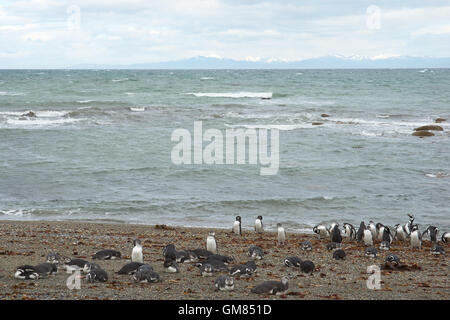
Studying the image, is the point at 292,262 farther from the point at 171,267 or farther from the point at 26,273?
the point at 26,273

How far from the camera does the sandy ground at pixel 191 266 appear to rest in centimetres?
1031

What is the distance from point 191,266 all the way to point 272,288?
106 inches

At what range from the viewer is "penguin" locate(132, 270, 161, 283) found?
1086 cm

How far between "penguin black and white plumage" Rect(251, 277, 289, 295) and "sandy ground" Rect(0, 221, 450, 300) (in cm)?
13

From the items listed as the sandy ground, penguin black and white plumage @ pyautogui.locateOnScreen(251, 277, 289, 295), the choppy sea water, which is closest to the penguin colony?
penguin black and white plumage @ pyautogui.locateOnScreen(251, 277, 289, 295)

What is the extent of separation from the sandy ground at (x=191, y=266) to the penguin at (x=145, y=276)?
0.13m

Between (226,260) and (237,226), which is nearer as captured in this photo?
(226,260)

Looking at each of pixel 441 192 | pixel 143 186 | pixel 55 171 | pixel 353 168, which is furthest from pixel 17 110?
pixel 441 192

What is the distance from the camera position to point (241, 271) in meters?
11.6

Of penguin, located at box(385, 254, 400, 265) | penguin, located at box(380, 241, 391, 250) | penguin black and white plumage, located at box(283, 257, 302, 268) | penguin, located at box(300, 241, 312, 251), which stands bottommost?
penguin, located at box(380, 241, 391, 250)

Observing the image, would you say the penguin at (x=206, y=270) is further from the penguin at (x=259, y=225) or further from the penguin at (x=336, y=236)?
the penguin at (x=259, y=225)

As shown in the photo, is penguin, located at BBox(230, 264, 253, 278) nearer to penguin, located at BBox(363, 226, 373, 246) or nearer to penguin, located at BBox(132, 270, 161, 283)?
penguin, located at BBox(132, 270, 161, 283)

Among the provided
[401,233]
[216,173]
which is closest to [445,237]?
[401,233]

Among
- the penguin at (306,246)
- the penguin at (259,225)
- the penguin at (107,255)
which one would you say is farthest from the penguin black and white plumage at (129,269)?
the penguin at (259,225)
